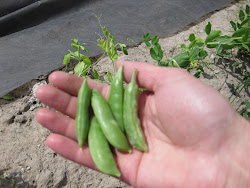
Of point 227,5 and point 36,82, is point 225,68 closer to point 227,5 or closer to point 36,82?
point 227,5

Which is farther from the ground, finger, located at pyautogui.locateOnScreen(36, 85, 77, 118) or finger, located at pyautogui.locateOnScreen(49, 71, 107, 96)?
finger, located at pyautogui.locateOnScreen(49, 71, 107, 96)

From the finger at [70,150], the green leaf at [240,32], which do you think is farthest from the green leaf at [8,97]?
the green leaf at [240,32]

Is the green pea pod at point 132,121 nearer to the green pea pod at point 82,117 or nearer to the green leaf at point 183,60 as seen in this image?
the green pea pod at point 82,117

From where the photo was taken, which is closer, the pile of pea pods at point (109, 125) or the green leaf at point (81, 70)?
the pile of pea pods at point (109, 125)

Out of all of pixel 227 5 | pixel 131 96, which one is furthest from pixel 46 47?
pixel 227 5

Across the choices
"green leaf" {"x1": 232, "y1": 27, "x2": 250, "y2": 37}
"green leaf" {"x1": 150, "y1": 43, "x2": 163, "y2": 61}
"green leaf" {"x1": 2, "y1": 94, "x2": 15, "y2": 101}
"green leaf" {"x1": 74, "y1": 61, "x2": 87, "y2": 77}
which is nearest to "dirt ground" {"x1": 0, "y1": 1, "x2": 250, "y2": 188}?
"green leaf" {"x1": 2, "y1": 94, "x2": 15, "y2": 101}

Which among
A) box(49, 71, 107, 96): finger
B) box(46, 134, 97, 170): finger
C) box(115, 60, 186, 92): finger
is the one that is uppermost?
box(115, 60, 186, 92): finger

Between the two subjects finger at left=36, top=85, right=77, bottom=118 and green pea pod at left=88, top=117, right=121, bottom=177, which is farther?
finger at left=36, top=85, right=77, bottom=118

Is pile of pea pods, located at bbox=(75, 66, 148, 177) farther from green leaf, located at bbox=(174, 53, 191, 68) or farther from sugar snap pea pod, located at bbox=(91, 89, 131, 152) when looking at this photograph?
green leaf, located at bbox=(174, 53, 191, 68)
